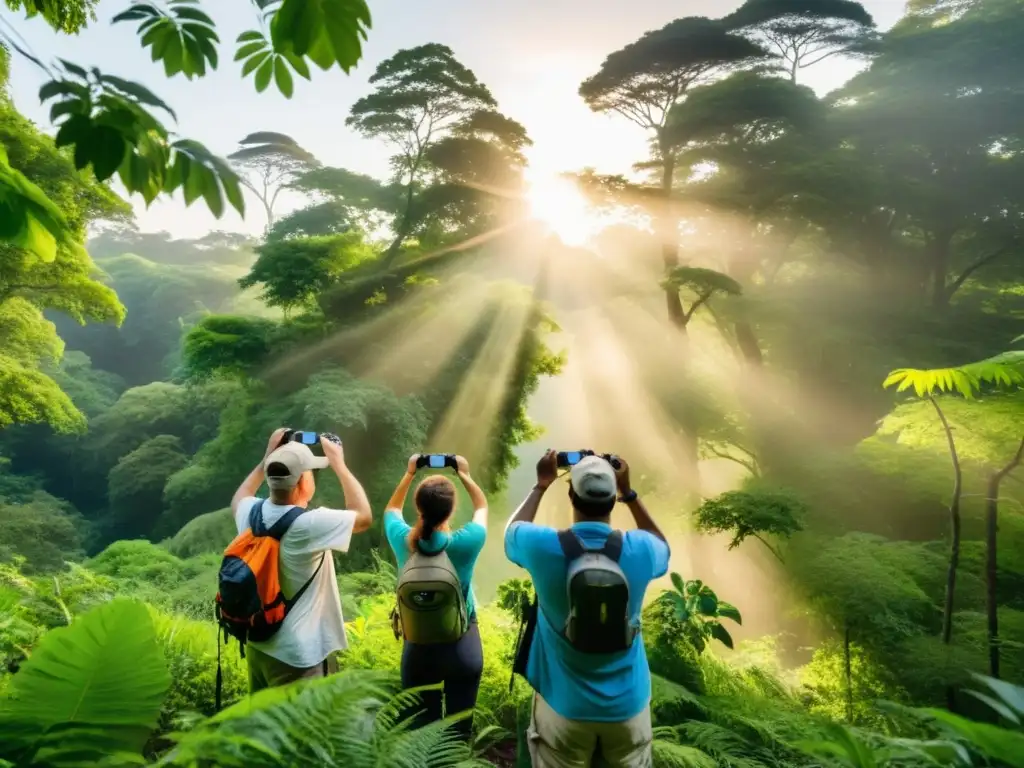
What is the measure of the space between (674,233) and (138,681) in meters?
15.6

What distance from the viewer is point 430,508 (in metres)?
1.90

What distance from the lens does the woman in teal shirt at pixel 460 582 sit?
1924mm

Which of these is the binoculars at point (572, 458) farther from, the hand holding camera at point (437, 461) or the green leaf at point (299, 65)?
the green leaf at point (299, 65)

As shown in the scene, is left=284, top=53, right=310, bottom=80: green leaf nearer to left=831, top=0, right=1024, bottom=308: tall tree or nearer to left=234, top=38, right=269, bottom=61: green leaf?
left=234, top=38, right=269, bottom=61: green leaf

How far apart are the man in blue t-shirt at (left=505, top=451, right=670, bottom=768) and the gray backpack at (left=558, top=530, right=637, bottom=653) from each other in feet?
0.15

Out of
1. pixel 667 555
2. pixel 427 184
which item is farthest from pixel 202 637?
pixel 427 184

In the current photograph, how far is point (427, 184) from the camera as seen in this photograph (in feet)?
47.4

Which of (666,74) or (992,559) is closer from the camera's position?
(992,559)

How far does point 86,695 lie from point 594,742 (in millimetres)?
1385

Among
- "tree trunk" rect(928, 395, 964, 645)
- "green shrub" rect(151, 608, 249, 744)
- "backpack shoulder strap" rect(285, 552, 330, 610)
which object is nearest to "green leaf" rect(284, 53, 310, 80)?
"backpack shoulder strap" rect(285, 552, 330, 610)

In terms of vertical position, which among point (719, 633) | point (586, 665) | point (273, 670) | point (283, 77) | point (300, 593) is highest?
point (283, 77)

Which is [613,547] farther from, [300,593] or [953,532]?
[953,532]

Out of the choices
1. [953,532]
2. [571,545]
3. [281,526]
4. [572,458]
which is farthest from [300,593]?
[953,532]

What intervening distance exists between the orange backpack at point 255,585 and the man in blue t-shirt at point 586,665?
32.9 inches
